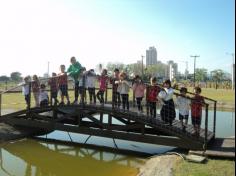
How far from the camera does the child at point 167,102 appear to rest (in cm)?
1095

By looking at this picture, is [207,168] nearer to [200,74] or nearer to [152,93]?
[152,93]

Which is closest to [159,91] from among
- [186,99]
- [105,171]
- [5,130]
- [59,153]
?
[186,99]

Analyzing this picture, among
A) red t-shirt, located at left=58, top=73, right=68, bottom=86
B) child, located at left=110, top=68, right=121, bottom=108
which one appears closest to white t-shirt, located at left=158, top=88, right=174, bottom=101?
child, located at left=110, top=68, right=121, bottom=108

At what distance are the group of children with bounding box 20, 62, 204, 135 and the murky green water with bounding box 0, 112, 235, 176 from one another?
1616 millimetres

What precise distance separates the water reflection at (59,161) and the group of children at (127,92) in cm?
166

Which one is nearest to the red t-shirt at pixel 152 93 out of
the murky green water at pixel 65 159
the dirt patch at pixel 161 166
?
the dirt patch at pixel 161 166

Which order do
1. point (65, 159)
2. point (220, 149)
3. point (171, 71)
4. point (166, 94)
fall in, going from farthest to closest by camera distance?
point (171, 71) → point (65, 159) → point (166, 94) → point (220, 149)

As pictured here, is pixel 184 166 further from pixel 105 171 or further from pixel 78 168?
pixel 78 168

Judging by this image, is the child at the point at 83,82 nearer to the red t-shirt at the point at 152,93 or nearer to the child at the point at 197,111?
the red t-shirt at the point at 152,93

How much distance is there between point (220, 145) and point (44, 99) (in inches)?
273

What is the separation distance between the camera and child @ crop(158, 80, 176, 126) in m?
11.0

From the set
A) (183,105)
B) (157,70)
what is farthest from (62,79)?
(157,70)

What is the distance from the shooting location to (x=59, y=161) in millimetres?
11852

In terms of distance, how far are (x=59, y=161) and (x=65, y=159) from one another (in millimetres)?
338
